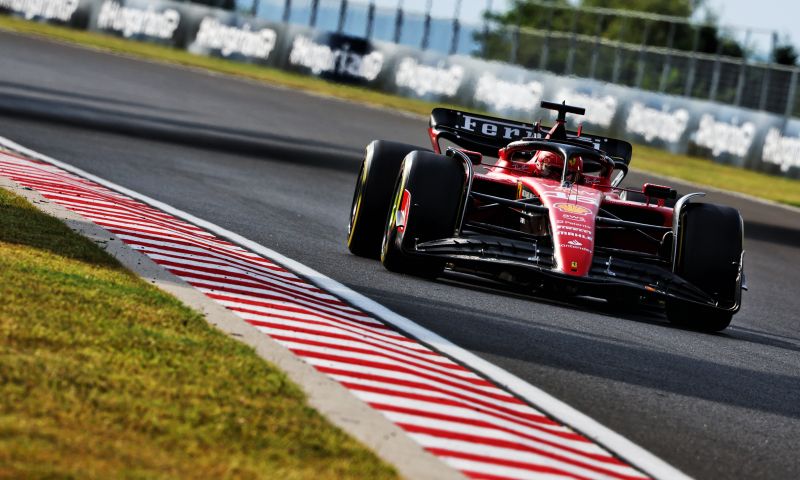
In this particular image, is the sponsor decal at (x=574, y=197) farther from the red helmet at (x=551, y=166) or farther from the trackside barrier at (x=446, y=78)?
the trackside barrier at (x=446, y=78)

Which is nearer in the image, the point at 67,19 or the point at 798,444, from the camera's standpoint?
the point at 798,444

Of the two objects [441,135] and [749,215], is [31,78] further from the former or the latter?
[441,135]

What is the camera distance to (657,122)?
30547 mm

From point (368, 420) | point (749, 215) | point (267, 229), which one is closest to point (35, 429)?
point (368, 420)

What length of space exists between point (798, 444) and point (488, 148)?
216 inches

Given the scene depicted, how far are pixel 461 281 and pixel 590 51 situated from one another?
89.5ft

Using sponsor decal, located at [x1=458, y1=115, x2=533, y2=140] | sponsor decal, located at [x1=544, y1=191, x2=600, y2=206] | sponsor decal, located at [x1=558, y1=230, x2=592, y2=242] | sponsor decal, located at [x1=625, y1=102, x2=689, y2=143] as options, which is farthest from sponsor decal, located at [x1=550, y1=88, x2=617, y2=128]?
sponsor decal, located at [x1=558, y1=230, x2=592, y2=242]

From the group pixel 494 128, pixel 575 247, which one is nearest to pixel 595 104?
pixel 494 128

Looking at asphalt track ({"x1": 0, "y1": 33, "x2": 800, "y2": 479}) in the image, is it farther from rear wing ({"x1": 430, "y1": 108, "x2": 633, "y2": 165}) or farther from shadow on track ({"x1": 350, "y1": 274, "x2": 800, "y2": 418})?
rear wing ({"x1": 430, "y1": 108, "x2": 633, "y2": 165})

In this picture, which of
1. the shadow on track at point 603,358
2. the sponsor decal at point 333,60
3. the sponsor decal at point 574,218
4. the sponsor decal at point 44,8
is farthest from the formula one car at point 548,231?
the sponsor decal at point 44,8

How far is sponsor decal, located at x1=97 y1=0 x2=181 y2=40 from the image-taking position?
40.5 m

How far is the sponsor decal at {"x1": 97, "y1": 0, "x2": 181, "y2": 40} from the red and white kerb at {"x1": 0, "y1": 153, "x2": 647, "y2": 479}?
3149cm

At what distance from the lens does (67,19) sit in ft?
136

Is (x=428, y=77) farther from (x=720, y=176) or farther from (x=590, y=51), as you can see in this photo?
(x=720, y=176)
